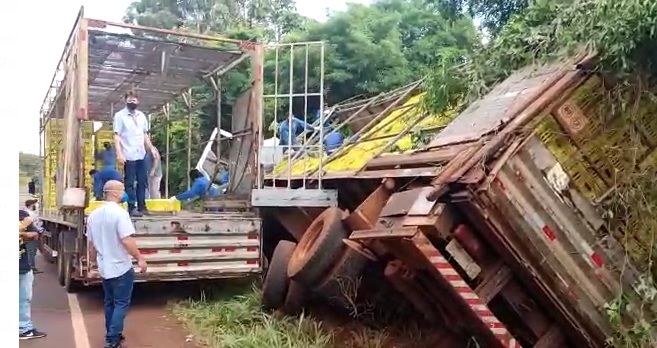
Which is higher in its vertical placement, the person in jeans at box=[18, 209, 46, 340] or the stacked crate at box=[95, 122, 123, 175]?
the stacked crate at box=[95, 122, 123, 175]

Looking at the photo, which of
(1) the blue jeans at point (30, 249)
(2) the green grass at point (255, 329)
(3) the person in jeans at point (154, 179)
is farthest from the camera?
(3) the person in jeans at point (154, 179)

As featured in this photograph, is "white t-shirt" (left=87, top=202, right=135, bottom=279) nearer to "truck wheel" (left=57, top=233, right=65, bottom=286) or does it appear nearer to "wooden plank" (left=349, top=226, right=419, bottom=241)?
"wooden plank" (left=349, top=226, right=419, bottom=241)

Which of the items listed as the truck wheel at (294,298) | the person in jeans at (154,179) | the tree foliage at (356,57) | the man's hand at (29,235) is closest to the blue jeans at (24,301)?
the man's hand at (29,235)

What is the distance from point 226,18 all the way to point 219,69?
16086 mm

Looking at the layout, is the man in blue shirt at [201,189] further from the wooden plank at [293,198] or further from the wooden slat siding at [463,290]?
the wooden slat siding at [463,290]

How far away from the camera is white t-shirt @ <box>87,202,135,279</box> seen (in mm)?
5473

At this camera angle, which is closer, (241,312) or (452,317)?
(452,317)

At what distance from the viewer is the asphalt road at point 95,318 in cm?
623

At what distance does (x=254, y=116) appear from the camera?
8.41m

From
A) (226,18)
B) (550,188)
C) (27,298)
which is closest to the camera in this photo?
(550,188)

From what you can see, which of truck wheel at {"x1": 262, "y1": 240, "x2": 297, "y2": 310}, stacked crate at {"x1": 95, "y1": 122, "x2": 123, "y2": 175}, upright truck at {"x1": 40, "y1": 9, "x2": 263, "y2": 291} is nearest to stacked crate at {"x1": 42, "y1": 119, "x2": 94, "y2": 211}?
upright truck at {"x1": 40, "y1": 9, "x2": 263, "y2": 291}

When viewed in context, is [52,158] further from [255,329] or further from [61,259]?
[255,329]

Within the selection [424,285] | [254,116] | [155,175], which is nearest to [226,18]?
[155,175]

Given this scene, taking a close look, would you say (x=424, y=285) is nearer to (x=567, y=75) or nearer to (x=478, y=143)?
(x=478, y=143)
